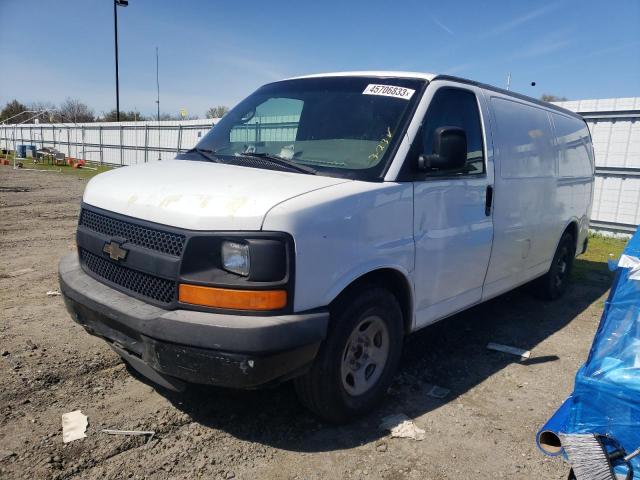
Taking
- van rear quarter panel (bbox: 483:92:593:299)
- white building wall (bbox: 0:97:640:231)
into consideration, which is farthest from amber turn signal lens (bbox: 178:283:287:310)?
van rear quarter panel (bbox: 483:92:593:299)

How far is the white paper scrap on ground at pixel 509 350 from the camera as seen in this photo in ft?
14.4

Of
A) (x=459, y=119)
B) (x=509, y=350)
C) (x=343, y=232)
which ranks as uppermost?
(x=459, y=119)

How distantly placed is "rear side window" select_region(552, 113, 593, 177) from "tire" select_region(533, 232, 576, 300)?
2.71 feet

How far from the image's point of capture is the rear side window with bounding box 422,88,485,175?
3.38 m

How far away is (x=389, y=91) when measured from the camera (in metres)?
3.43

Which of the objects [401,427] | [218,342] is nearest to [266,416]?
[401,427]

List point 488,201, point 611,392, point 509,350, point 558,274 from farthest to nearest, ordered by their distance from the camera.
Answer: point 558,274
point 509,350
point 488,201
point 611,392

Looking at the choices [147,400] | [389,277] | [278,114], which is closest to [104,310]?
[147,400]

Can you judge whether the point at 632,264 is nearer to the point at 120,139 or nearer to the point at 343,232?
the point at 343,232

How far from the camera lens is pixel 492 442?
9.93ft

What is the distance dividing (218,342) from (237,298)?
0.76 ft

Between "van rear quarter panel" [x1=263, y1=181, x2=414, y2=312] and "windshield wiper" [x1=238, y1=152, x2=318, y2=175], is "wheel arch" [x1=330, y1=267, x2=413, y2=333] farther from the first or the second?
"windshield wiper" [x1=238, y1=152, x2=318, y2=175]

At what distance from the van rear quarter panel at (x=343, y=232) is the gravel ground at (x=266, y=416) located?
37.2 inches

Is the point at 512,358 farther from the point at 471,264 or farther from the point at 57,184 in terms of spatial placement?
the point at 57,184
